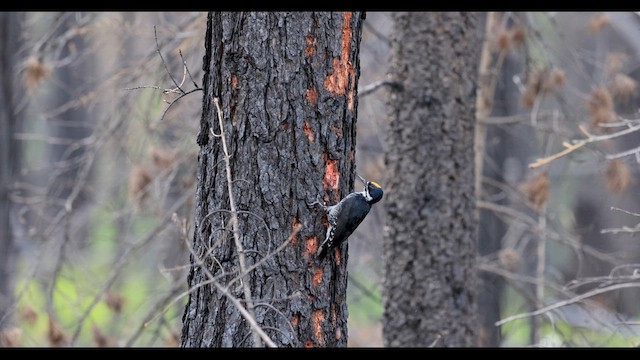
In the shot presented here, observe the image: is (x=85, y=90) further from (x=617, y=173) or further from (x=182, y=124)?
(x=617, y=173)

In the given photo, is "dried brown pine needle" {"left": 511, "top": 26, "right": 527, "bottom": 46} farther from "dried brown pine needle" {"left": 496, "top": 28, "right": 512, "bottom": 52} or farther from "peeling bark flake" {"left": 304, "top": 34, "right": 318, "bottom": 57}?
"peeling bark flake" {"left": 304, "top": 34, "right": 318, "bottom": 57}

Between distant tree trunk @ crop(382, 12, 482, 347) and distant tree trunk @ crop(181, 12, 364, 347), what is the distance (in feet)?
9.09

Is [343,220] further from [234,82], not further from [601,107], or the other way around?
[601,107]

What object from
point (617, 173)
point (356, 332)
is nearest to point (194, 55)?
point (617, 173)

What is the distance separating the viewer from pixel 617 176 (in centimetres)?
685

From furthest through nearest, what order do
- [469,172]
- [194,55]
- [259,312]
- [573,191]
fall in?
[573,191], [194,55], [469,172], [259,312]

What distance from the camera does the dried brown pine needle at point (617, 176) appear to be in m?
6.83

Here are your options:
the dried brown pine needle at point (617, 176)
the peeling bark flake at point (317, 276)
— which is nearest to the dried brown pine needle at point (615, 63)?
the dried brown pine needle at point (617, 176)

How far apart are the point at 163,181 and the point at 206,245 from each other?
3.78 m

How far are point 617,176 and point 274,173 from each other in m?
4.19

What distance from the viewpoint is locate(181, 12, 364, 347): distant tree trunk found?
3.50 metres

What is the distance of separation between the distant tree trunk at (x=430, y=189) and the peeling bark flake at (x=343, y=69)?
2.73 metres

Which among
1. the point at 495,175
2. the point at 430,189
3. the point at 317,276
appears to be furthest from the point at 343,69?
the point at 495,175

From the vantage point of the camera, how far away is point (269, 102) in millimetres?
3547
